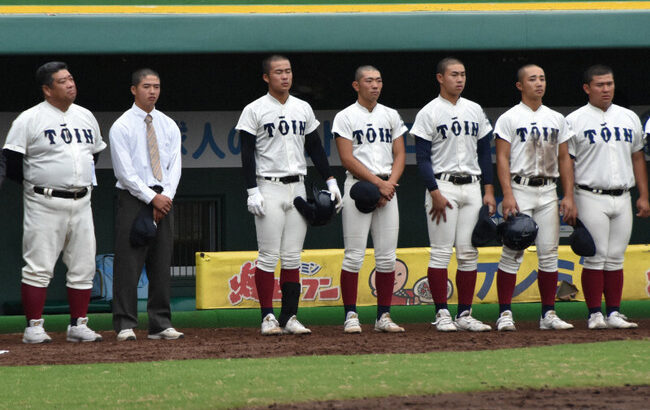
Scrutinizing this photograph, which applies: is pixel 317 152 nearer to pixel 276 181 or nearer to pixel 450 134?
pixel 276 181

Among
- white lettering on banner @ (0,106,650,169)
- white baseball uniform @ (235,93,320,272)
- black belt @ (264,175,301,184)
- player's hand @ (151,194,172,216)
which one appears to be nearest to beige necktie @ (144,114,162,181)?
player's hand @ (151,194,172,216)

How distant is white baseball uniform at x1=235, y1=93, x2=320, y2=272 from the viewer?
6785mm

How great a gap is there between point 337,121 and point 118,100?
3428 mm

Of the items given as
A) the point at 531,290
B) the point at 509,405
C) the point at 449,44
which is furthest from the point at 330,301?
the point at 509,405

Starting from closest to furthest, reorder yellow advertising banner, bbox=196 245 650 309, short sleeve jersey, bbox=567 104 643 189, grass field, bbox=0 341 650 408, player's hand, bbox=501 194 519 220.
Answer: grass field, bbox=0 341 650 408 < player's hand, bbox=501 194 519 220 < short sleeve jersey, bbox=567 104 643 189 < yellow advertising banner, bbox=196 245 650 309

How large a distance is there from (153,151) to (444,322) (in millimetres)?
2165

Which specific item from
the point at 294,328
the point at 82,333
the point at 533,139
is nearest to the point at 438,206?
the point at 533,139

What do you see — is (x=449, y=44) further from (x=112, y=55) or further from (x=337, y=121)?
(x=112, y=55)

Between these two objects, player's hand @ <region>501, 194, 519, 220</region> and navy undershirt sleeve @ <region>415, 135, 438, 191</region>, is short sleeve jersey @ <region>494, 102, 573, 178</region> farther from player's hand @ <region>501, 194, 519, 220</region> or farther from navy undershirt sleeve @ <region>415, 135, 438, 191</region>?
navy undershirt sleeve @ <region>415, 135, 438, 191</region>

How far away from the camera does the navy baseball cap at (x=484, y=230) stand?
6859mm

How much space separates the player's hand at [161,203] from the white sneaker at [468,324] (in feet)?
6.68

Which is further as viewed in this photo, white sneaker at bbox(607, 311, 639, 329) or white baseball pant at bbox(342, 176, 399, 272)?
white sneaker at bbox(607, 311, 639, 329)

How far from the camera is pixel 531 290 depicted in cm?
830

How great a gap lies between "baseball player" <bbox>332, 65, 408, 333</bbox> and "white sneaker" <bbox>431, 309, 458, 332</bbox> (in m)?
0.27
